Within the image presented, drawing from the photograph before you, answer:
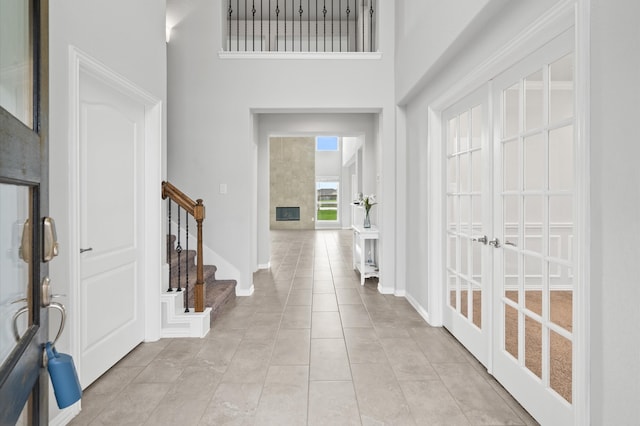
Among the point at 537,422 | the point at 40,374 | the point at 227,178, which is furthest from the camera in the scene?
the point at 227,178

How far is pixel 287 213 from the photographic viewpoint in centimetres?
1545

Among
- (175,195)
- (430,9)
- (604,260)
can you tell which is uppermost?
(430,9)

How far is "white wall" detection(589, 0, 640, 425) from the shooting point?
53.7 inches

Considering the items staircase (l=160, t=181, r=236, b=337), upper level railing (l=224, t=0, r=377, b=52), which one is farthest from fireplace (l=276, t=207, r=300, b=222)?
staircase (l=160, t=181, r=236, b=337)

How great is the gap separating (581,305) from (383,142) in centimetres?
336

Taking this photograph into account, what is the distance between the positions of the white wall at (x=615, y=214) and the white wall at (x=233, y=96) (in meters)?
3.22

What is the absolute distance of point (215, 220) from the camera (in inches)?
187

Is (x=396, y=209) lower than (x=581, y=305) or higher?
higher

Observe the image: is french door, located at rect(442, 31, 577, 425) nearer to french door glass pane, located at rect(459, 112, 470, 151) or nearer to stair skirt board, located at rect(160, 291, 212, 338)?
french door glass pane, located at rect(459, 112, 470, 151)

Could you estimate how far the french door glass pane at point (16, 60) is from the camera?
856mm

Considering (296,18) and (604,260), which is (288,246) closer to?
(296,18)

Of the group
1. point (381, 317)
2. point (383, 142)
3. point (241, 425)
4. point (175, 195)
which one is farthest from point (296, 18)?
point (241, 425)

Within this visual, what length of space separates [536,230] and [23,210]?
219 cm

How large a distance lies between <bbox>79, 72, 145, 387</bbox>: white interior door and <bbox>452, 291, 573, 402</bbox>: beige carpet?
2.58 meters
